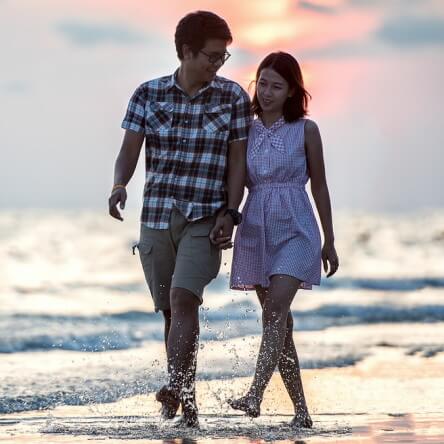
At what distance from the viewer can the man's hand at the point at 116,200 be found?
6.75 metres

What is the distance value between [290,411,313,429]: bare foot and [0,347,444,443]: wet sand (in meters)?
0.08

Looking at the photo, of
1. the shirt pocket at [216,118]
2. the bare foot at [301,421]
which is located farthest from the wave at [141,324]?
the shirt pocket at [216,118]

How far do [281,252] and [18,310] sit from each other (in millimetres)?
10956

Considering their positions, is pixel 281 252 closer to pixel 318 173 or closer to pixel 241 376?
pixel 318 173

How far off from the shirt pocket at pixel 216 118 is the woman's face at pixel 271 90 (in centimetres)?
23

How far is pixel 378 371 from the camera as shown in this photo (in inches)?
410

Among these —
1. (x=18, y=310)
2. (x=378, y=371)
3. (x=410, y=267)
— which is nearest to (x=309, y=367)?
(x=378, y=371)

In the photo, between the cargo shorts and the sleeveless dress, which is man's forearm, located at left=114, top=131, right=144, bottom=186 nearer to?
the cargo shorts

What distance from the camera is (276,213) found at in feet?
22.7

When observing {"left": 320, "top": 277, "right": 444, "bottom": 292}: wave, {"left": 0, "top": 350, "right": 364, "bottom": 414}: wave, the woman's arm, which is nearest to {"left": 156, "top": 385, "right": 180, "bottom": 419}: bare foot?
the woman's arm

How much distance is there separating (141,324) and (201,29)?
9218 mm

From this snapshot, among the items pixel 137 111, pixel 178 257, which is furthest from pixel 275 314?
pixel 137 111

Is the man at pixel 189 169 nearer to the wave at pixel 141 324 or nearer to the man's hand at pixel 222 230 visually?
the man's hand at pixel 222 230

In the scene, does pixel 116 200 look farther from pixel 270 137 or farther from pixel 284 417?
pixel 284 417
